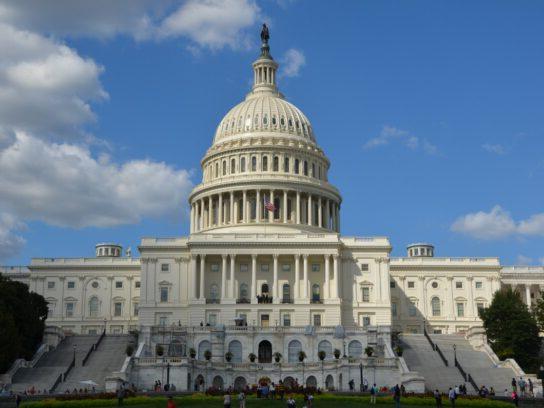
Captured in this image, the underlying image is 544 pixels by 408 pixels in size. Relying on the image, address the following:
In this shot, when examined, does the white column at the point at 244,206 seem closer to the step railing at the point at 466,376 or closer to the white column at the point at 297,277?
the white column at the point at 297,277

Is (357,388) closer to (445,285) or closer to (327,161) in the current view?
(445,285)

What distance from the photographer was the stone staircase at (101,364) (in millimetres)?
80000

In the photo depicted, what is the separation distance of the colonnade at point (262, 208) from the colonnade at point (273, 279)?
48.7 ft

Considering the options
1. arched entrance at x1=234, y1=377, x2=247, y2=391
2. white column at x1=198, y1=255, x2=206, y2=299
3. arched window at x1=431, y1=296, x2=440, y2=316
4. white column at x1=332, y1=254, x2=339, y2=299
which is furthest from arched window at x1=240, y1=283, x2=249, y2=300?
arched window at x1=431, y1=296, x2=440, y2=316

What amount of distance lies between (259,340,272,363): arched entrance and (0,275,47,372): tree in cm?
2378

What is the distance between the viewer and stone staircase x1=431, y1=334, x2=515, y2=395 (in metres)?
82.8

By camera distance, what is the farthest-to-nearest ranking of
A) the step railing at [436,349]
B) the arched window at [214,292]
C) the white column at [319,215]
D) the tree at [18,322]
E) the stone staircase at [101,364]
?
the white column at [319,215], the arched window at [214,292], the step railing at [436,349], the tree at [18,322], the stone staircase at [101,364]

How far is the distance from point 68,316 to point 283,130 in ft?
138

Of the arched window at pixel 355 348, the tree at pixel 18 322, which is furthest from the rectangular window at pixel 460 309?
the tree at pixel 18 322

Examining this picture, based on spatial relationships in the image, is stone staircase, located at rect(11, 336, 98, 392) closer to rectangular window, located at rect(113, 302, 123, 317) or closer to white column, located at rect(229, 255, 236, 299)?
white column, located at rect(229, 255, 236, 299)

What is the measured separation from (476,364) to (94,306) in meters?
58.6

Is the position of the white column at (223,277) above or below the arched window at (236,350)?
above

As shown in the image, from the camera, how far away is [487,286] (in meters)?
127

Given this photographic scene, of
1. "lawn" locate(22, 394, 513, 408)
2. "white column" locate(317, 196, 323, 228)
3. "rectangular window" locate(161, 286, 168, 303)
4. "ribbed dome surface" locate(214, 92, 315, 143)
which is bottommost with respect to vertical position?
"lawn" locate(22, 394, 513, 408)
